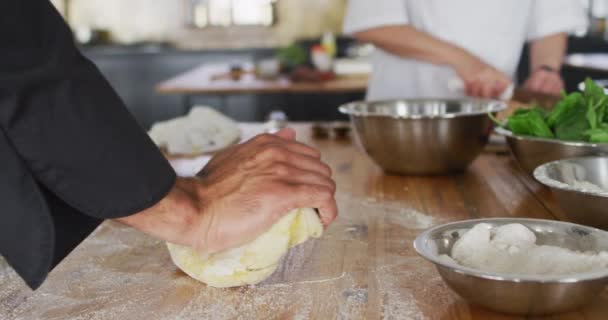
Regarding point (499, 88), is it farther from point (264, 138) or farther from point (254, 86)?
point (254, 86)

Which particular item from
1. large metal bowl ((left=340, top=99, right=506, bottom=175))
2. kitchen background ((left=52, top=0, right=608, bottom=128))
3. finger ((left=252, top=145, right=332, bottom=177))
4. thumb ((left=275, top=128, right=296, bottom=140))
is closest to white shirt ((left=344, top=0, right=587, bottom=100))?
large metal bowl ((left=340, top=99, right=506, bottom=175))

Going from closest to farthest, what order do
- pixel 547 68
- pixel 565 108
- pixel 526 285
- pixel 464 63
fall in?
pixel 526 285, pixel 565 108, pixel 464 63, pixel 547 68

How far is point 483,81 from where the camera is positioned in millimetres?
2230

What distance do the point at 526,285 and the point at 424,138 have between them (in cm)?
84

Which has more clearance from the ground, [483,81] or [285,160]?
[285,160]

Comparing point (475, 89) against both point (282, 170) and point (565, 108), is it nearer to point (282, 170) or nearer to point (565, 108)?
point (565, 108)

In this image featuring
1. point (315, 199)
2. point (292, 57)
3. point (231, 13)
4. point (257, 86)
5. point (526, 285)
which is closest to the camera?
point (526, 285)

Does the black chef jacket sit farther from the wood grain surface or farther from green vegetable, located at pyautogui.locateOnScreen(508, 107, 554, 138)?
the wood grain surface

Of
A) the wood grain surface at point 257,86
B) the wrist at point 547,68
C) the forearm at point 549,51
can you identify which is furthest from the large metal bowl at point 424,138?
the wood grain surface at point 257,86

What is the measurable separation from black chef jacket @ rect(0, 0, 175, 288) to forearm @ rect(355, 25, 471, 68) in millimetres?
1645

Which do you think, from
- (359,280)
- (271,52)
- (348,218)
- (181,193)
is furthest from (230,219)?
(271,52)

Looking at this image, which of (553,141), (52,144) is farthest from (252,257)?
(553,141)

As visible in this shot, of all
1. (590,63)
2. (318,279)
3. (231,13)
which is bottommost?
(231,13)

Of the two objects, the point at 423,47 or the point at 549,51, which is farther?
the point at 549,51
